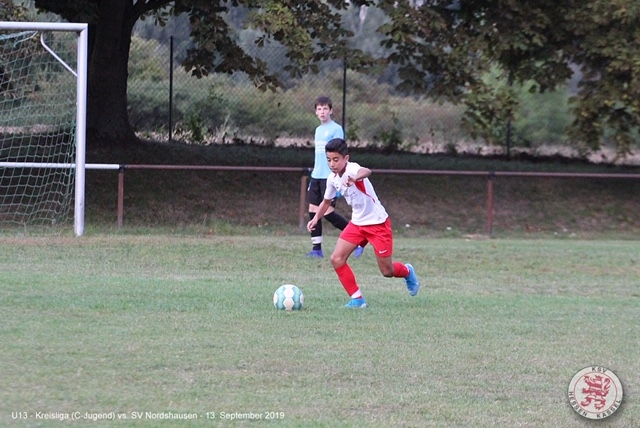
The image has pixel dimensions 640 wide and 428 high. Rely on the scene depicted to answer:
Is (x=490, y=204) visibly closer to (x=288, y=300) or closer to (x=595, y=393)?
(x=288, y=300)

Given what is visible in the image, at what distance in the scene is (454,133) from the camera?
90.2 feet

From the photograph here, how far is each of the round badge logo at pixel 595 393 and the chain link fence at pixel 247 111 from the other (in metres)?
16.6

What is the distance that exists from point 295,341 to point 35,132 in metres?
11.5

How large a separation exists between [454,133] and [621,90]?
387 inches

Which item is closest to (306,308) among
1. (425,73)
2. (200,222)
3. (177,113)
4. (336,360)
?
(336,360)

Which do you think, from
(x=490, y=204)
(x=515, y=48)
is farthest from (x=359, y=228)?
(x=515, y=48)

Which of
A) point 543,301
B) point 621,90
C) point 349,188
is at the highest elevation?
point 621,90

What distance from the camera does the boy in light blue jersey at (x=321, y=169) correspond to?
11.9 m

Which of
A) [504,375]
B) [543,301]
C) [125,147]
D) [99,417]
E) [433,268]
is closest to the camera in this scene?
[99,417]

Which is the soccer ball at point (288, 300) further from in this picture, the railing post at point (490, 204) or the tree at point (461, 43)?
the railing post at point (490, 204)

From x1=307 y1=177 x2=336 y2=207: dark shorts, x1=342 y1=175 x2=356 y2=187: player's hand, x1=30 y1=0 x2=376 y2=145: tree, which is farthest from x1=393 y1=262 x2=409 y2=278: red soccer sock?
x1=30 y1=0 x2=376 y2=145: tree

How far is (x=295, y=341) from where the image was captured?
7426 millimetres

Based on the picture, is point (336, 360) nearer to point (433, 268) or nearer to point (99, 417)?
point (99, 417)

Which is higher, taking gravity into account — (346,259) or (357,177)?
(357,177)
